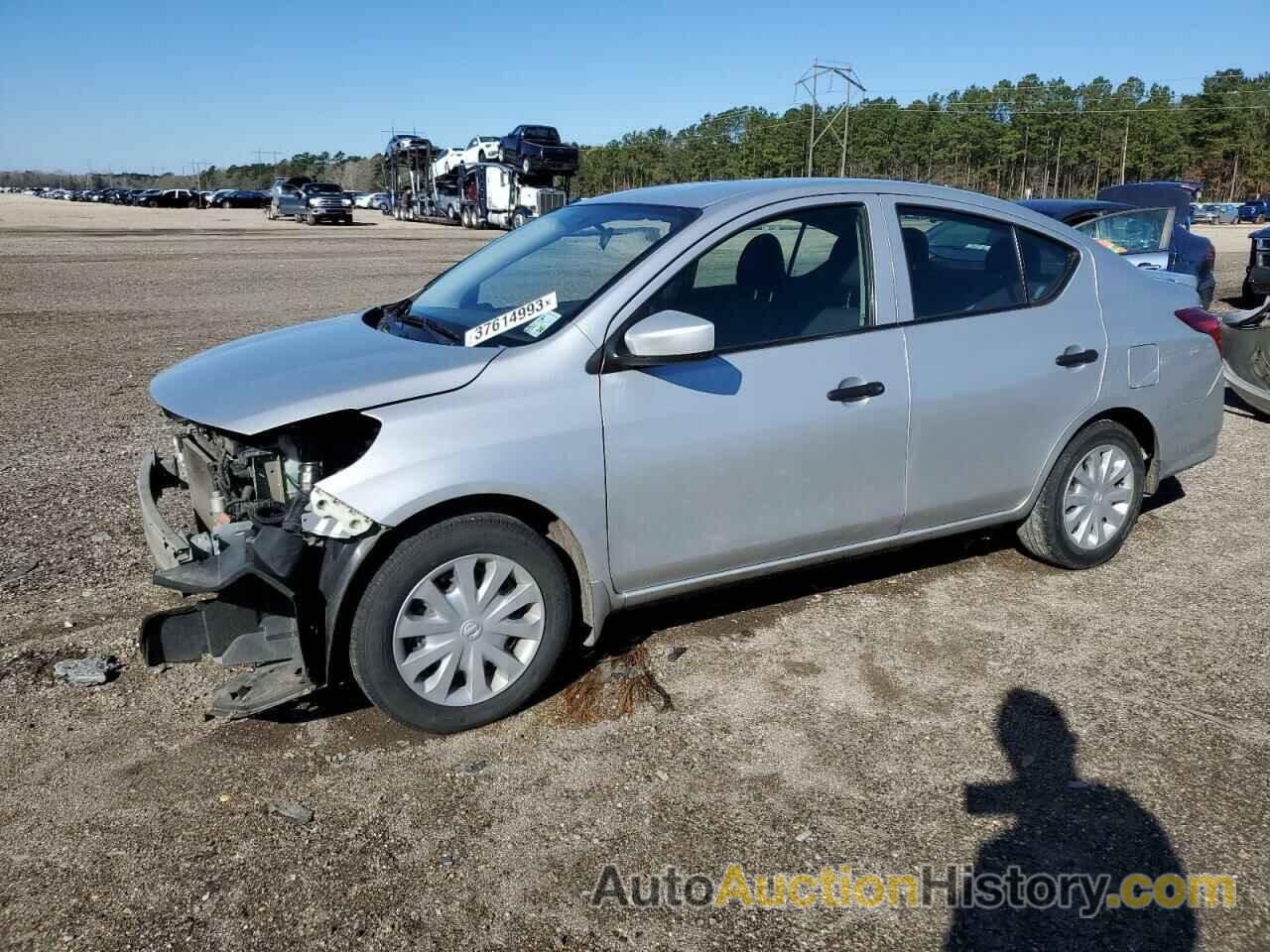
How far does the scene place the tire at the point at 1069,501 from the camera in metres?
4.95

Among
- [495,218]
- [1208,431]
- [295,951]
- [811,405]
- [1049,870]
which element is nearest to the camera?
[295,951]

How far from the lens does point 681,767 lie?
3516 millimetres

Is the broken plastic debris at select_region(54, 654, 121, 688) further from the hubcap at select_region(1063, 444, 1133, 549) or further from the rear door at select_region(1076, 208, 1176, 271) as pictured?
the rear door at select_region(1076, 208, 1176, 271)

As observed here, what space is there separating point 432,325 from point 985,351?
7.72 feet

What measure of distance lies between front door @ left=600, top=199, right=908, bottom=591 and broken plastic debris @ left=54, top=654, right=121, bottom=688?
6.69ft

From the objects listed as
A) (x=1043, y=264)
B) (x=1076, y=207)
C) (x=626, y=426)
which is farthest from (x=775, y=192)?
(x=1076, y=207)

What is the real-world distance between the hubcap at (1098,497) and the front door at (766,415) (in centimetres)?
116

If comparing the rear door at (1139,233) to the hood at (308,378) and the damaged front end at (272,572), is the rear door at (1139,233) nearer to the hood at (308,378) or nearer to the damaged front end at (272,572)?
the hood at (308,378)

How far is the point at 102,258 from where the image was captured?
78.0 feet

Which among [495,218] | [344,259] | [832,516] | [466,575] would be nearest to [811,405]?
[832,516]

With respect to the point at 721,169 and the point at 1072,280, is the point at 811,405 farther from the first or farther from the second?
the point at 721,169

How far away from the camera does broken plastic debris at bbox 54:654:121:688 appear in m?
4.03

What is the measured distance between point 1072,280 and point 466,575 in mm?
3161

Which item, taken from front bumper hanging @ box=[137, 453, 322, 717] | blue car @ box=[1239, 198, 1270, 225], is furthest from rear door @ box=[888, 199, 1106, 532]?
blue car @ box=[1239, 198, 1270, 225]
